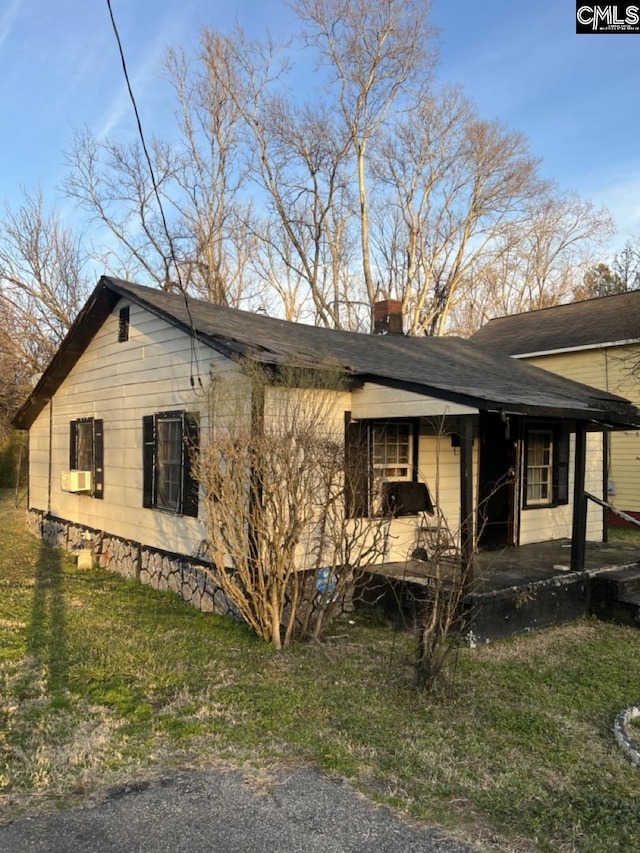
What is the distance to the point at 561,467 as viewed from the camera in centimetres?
984

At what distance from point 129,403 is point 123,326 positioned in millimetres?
1175

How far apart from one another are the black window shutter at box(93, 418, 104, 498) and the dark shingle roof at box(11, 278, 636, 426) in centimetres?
161

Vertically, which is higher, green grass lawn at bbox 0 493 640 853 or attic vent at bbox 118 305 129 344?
attic vent at bbox 118 305 129 344

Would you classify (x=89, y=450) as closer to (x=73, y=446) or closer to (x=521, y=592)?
(x=73, y=446)

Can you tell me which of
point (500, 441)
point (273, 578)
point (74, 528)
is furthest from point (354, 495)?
point (74, 528)

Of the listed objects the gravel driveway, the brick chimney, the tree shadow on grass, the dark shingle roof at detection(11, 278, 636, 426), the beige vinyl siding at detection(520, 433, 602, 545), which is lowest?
the tree shadow on grass

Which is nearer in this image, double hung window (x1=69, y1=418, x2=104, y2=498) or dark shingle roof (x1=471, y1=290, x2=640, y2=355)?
double hung window (x1=69, y1=418, x2=104, y2=498)

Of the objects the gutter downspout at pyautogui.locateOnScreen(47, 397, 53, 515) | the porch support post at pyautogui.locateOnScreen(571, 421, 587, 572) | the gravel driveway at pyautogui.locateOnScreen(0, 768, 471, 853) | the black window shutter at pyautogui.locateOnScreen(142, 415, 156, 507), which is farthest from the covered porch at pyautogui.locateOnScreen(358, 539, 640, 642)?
the gutter downspout at pyautogui.locateOnScreen(47, 397, 53, 515)

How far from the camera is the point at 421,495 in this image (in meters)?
8.09

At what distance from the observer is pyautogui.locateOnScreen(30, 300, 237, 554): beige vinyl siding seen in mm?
7734

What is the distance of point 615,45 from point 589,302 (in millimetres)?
8882

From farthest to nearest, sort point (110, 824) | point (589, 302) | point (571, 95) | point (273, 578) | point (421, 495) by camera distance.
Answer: point (589, 302) → point (571, 95) → point (421, 495) → point (273, 578) → point (110, 824)

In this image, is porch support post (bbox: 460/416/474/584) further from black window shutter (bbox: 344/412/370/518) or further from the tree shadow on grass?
the tree shadow on grass

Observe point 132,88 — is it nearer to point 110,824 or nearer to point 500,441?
point 110,824
